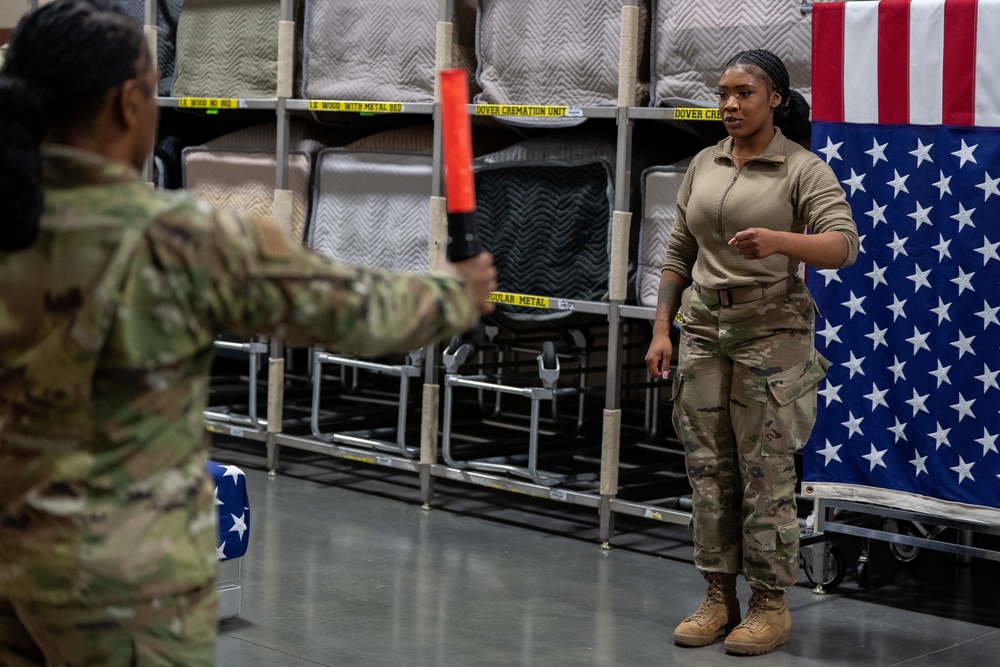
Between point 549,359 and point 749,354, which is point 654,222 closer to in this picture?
point 549,359

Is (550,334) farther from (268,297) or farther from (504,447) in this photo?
(268,297)

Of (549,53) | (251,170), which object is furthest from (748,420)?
(251,170)

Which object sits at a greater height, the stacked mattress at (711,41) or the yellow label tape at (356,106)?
the stacked mattress at (711,41)

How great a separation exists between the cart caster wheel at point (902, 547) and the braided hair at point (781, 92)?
65.0 inches

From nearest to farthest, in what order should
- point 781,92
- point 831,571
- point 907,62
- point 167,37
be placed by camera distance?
point 781,92
point 907,62
point 831,571
point 167,37

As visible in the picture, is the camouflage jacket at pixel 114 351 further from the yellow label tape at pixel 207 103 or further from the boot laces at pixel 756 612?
the yellow label tape at pixel 207 103

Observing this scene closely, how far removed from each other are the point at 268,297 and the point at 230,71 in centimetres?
563

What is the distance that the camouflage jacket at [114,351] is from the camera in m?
1.71

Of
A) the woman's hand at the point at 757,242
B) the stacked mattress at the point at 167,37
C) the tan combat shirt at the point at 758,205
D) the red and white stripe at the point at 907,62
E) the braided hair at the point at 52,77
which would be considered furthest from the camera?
the stacked mattress at the point at 167,37

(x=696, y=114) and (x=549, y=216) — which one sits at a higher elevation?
(x=696, y=114)

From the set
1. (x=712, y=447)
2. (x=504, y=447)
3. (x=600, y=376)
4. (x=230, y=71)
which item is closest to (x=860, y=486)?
(x=712, y=447)

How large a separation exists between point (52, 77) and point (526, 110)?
4.18m

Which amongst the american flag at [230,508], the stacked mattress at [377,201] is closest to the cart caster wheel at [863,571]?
the american flag at [230,508]

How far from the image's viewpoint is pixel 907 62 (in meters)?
4.64
